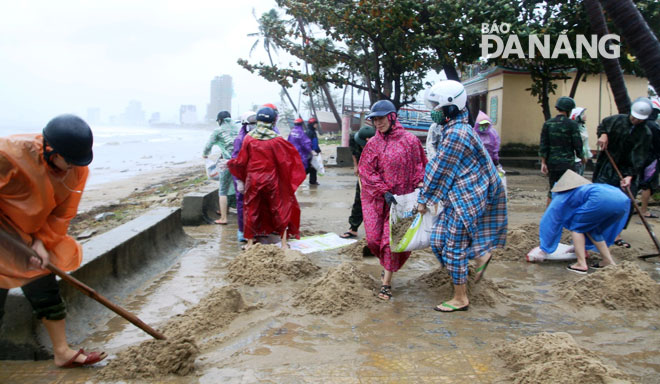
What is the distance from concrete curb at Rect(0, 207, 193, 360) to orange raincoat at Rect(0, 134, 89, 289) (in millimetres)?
517

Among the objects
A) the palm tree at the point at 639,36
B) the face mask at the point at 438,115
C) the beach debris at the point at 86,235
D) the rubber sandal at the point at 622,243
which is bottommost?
the beach debris at the point at 86,235

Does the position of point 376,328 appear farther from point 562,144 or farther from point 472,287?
point 562,144

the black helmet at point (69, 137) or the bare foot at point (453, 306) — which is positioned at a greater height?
the black helmet at point (69, 137)

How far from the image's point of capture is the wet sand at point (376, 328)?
3008mm

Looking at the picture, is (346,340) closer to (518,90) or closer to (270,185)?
(270,185)

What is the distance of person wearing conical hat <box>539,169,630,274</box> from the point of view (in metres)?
4.90

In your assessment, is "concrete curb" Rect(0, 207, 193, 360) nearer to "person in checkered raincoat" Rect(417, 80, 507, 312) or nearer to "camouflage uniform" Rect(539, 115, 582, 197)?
"person in checkered raincoat" Rect(417, 80, 507, 312)

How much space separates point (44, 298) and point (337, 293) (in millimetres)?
2073

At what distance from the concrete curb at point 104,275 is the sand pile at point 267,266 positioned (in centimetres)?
87

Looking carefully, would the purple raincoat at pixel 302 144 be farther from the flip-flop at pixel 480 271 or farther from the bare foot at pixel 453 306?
the bare foot at pixel 453 306

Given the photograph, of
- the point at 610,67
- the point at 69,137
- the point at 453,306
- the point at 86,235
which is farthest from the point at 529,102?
the point at 69,137

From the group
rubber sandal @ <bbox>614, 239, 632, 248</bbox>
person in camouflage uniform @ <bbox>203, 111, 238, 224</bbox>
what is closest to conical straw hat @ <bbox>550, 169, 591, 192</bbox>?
rubber sandal @ <bbox>614, 239, 632, 248</bbox>

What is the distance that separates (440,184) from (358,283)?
1.11m

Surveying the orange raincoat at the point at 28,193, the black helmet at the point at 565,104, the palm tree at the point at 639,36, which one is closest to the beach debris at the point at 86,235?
the orange raincoat at the point at 28,193
